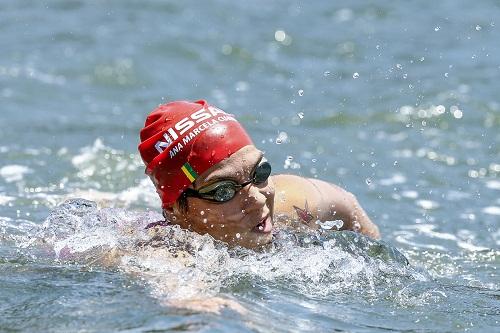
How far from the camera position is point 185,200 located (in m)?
5.90

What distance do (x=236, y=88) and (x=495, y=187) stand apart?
14.8 ft

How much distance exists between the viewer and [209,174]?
5.79 meters

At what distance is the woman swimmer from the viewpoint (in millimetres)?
5801

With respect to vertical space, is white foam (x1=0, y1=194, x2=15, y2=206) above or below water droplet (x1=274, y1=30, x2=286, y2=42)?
below

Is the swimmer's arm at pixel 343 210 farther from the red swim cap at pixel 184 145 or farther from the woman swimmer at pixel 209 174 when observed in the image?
the red swim cap at pixel 184 145

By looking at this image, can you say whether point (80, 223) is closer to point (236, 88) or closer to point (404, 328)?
point (404, 328)

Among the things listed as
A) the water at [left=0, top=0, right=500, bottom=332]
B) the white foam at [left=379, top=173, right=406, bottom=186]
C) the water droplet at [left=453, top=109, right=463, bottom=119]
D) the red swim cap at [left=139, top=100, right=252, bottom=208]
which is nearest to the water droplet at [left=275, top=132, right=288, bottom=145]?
the water at [left=0, top=0, right=500, bottom=332]

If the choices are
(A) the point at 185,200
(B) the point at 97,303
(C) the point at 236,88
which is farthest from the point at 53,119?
(B) the point at 97,303

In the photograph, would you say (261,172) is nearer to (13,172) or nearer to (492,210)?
(492,210)

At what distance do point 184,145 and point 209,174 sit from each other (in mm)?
219

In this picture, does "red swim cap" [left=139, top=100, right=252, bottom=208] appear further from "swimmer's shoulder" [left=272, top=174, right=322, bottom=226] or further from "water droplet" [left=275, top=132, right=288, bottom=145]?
"water droplet" [left=275, top=132, right=288, bottom=145]

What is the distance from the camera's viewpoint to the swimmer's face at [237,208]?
5.80 metres

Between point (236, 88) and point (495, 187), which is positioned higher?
point (236, 88)

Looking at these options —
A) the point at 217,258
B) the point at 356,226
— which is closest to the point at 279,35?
the point at 356,226
